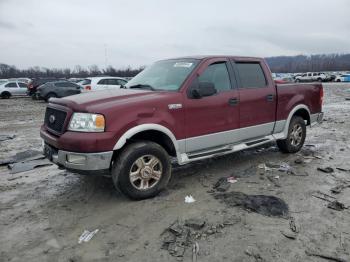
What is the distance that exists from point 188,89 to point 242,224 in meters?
2.10

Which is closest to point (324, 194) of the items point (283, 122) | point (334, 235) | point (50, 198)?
point (334, 235)

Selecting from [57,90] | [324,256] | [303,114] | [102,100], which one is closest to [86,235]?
[102,100]

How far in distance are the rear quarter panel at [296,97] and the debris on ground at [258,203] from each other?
7.59 feet

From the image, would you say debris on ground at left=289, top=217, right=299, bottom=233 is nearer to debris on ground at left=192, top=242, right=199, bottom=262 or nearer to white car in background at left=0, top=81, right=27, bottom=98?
debris on ground at left=192, top=242, right=199, bottom=262

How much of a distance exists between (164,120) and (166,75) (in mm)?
1086

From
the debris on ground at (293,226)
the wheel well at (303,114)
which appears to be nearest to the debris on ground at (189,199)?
the debris on ground at (293,226)

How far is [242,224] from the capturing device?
3973 mm

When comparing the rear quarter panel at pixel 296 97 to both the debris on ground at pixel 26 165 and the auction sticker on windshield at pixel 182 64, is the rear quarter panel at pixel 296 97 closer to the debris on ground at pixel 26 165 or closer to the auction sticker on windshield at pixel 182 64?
the auction sticker on windshield at pixel 182 64

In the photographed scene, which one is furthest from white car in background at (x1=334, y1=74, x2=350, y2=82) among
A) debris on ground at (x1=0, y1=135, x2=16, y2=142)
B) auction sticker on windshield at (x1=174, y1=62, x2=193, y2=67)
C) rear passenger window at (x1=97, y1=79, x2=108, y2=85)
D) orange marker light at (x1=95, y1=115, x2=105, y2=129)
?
orange marker light at (x1=95, y1=115, x2=105, y2=129)

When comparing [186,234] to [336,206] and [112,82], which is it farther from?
[112,82]

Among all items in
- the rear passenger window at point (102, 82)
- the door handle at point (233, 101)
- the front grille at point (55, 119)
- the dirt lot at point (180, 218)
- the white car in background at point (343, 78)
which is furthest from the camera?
the white car in background at point (343, 78)

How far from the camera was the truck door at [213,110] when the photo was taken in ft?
16.9

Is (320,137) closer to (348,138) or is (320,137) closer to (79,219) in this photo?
(348,138)

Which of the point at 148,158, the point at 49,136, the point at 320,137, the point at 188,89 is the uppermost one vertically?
Answer: the point at 188,89
